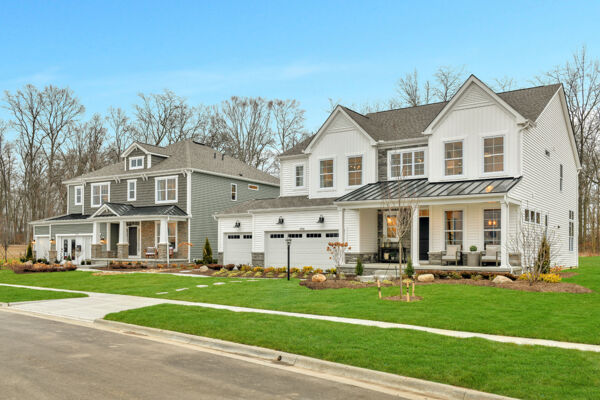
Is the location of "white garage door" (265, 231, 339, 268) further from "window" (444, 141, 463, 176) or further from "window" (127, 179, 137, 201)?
"window" (127, 179, 137, 201)

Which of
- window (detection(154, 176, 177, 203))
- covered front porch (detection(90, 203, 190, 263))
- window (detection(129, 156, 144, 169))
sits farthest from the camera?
window (detection(129, 156, 144, 169))

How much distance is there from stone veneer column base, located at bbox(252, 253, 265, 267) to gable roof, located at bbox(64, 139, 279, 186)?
9058 mm

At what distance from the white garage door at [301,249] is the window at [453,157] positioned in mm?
6179

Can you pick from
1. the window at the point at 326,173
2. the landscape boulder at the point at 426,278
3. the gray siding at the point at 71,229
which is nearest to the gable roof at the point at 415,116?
the window at the point at 326,173

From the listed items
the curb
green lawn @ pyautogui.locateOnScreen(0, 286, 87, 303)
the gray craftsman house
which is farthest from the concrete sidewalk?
the gray craftsman house

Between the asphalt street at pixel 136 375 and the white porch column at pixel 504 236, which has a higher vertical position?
the white porch column at pixel 504 236

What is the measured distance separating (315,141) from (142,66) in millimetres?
15318

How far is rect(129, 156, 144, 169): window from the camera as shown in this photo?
3659 cm

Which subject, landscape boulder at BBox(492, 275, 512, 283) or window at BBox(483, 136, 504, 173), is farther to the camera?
window at BBox(483, 136, 504, 173)

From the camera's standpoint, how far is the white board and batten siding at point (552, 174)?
70.2ft

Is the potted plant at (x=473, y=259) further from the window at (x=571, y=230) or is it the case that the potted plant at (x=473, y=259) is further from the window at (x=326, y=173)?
the window at (x=571, y=230)

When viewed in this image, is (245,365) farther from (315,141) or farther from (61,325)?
(315,141)

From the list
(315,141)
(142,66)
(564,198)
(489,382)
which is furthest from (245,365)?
(142,66)

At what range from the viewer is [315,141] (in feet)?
87.3
